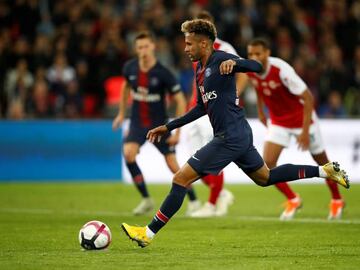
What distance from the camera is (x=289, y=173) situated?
978cm

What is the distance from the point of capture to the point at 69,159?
19.0m

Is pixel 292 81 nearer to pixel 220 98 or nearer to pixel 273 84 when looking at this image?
pixel 273 84

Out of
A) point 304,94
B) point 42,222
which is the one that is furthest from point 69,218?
point 304,94

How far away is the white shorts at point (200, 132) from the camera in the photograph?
13.4m

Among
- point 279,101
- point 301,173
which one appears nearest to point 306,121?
point 279,101

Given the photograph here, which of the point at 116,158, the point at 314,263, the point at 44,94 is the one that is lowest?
the point at 116,158

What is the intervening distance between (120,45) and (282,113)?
29.4 feet

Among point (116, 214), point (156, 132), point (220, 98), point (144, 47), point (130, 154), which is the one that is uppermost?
point (220, 98)

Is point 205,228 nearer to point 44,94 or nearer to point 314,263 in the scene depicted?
point 314,263

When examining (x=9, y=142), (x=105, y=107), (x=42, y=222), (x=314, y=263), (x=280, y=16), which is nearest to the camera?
(x=314, y=263)

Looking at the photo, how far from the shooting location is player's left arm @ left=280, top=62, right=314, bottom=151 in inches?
463

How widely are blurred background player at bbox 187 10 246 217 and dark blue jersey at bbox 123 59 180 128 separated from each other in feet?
1.49

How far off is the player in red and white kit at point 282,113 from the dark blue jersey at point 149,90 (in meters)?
1.55

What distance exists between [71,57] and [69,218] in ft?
29.0
